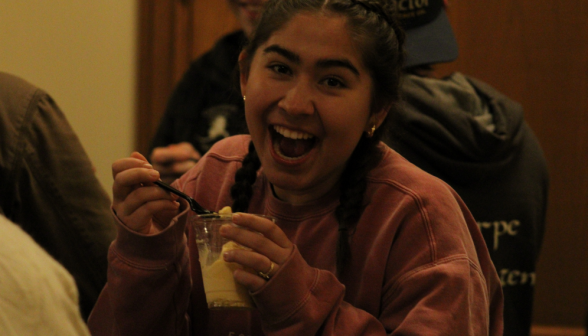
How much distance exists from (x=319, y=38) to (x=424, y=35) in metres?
0.69

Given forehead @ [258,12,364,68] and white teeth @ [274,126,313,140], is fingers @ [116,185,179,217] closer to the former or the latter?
white teeth @ [274,126,313,140]

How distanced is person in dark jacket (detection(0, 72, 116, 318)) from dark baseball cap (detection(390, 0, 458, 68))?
33.9 inches

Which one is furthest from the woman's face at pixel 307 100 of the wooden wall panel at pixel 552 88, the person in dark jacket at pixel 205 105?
the wooden wall panel at pixel 552 88

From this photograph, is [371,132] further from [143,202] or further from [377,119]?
[143,202]

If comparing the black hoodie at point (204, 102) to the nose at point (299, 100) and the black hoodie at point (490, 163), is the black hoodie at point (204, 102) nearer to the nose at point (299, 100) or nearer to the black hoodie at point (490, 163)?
the black hoodie at point (490, 163)

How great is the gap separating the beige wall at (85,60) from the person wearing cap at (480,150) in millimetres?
1585

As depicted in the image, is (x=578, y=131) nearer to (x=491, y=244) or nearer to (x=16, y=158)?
(x=491, y=244)

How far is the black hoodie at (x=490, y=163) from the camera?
183 cm

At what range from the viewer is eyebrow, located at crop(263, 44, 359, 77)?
135 centimetres

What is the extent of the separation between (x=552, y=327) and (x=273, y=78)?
2357 mm

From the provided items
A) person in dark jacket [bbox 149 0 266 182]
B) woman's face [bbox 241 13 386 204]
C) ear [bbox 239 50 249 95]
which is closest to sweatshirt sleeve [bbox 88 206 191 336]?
woman's face [bbox 241 13 386 204]

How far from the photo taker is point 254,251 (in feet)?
3.90

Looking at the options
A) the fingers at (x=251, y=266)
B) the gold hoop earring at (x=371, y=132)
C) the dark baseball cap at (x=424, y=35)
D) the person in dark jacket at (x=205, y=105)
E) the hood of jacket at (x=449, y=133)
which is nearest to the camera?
the fingers at (x=251, y=266)

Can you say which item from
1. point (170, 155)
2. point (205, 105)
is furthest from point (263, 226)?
point (205, 105)
